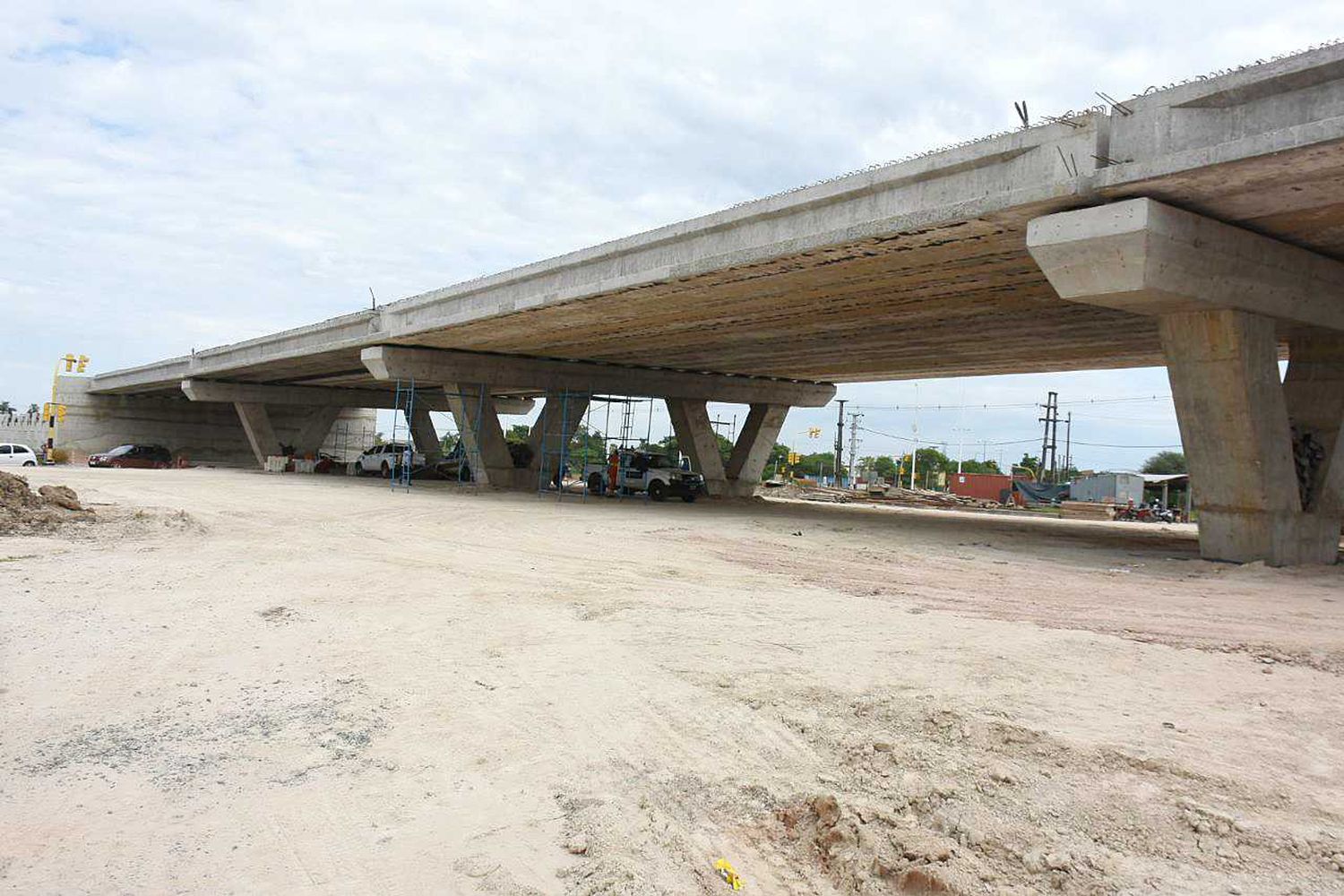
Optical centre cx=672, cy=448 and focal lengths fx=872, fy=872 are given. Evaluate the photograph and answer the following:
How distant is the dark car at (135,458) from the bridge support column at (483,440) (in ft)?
62.7

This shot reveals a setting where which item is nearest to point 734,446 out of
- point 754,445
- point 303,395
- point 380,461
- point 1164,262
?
point 754,445

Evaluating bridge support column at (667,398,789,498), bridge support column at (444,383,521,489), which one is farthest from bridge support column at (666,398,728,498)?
bridge support column at (444,383,521,489)

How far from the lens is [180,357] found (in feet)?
146

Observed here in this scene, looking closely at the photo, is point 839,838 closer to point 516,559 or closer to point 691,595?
point 691,595

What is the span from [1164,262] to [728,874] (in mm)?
10403

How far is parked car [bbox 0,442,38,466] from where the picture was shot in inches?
1478

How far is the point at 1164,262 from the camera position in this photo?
11.0 meters

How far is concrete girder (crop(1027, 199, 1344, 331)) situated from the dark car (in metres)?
42.5

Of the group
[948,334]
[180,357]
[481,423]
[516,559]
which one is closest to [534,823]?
[516,559]

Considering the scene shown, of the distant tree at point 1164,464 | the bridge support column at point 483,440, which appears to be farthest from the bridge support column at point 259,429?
the distant tree at point 1164,464

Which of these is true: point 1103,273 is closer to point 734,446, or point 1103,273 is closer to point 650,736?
point 650,736

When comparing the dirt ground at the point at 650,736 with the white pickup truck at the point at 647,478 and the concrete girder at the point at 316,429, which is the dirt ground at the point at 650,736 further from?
the concrete girder at the point at 316,429

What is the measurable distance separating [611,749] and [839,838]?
1.48m

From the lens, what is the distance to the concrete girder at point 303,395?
46.0 metres
